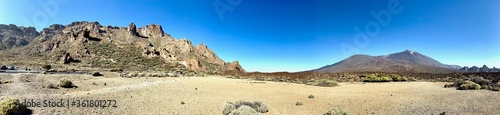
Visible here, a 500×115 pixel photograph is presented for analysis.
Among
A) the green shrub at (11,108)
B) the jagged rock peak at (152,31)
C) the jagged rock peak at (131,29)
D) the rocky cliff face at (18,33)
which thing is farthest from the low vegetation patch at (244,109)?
the rocky cliff face at (18,33)

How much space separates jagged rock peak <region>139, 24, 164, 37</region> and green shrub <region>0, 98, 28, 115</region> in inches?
6502

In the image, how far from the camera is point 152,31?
170 meters

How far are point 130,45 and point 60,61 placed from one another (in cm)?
2462

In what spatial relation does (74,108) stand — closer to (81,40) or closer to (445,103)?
(445,103)

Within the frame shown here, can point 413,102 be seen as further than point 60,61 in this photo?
No

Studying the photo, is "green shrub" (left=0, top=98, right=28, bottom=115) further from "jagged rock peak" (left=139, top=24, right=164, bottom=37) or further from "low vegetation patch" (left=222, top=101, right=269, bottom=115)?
"jagged rock peak" (left=139, top=24, right=164, bottom=37)

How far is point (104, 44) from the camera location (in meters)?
102

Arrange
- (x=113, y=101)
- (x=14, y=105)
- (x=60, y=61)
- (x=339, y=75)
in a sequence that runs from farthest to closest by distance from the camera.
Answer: (x=60, y=61), (x=339, y=75), (x=113, y=101), (x=14, y=105)

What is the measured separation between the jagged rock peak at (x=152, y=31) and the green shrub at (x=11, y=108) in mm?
165143

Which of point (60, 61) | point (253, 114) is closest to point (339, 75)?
point (253, 114)

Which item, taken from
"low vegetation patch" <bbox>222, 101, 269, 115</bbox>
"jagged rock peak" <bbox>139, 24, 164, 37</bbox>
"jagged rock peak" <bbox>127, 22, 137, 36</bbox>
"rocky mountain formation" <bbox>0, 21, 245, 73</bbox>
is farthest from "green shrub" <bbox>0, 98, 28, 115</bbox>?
"jagged rock peak" <bbox>139, 24, 164, 37</bbox>

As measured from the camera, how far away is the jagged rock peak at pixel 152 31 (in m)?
167

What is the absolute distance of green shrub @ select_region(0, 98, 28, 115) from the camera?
26.8ft

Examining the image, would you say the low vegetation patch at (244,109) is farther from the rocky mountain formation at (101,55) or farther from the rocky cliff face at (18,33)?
the rocky cliff face at (18,33)
